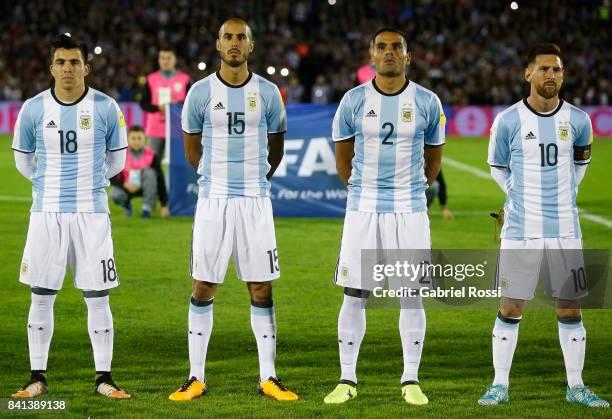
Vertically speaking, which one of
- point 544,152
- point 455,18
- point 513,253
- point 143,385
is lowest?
point 143,385

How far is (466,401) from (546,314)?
306 cm

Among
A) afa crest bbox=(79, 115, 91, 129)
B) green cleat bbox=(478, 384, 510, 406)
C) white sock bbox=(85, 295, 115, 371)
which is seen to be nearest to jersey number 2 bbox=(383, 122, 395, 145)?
green cleat bbox=(478, 384, 510, 406)

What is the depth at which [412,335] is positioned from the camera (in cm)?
723

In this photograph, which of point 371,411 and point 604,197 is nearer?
point 371,411

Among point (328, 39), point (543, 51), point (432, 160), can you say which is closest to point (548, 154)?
point (543, 51)

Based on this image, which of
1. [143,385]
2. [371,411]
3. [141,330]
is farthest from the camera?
[141,330]

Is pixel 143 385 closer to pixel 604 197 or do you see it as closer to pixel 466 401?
pixel 466 401

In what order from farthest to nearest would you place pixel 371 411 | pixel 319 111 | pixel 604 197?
pixel 604 197, pixel 319 111, pixel 371 411

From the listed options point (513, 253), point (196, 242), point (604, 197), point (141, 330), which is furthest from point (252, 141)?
point (604, 197)

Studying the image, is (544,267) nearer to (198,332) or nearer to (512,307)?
(512,307)

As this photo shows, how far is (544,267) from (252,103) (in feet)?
6.35

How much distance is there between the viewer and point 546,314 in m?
10.1

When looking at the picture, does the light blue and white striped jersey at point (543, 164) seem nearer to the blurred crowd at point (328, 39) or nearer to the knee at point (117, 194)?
the knee at point (117, 194)

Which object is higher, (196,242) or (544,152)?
(544,152)
